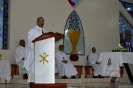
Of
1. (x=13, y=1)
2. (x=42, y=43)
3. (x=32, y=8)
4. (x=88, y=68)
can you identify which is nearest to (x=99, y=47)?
(x=88, y=68)

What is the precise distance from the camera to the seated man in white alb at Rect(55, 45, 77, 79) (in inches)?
434

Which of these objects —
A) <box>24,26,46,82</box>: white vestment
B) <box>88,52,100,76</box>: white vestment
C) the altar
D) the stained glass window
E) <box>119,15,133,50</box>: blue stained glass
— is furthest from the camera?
the stained glass window

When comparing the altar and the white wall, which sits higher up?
the white wall

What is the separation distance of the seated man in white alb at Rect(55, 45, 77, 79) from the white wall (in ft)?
2.54

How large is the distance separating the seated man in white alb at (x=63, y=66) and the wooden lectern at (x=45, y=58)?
5874mm

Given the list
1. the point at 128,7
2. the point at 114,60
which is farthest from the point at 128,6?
the point at 114,60

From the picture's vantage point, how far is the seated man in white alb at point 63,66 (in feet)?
36.1

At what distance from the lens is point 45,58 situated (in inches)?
196

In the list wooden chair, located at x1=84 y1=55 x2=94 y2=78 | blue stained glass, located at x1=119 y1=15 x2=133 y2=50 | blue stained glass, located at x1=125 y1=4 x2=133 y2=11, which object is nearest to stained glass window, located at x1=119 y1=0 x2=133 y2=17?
blue stained glass, located at x1=125 y1=4 x2=133 y2=11

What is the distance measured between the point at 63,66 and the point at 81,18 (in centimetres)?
317

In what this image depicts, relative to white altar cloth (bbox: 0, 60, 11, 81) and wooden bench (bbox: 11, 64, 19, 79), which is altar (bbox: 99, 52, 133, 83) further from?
white altar cloth (bbox: 0, 60, 11, 81)

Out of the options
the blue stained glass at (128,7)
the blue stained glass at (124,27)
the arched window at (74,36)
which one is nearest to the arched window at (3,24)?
the arched window at (74,36)

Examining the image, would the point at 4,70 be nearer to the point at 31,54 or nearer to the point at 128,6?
the point at 31,54

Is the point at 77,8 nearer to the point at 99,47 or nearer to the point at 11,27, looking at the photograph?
the point at 99,47
